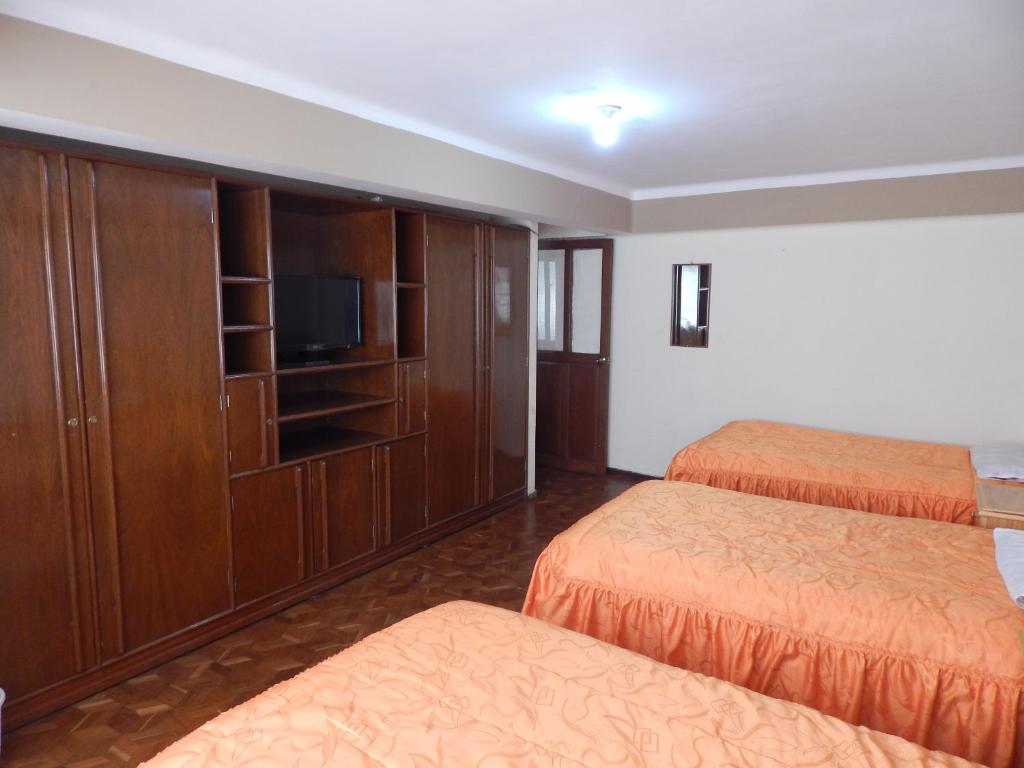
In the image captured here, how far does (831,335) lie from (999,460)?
139 centimetres

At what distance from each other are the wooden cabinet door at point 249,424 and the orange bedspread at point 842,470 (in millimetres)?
2259

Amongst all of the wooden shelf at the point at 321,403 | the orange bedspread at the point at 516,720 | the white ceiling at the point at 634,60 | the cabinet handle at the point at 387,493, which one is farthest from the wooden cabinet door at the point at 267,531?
the white ceiling at the point at 634,60

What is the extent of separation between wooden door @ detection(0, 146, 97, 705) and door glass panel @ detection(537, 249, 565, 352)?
3880mm

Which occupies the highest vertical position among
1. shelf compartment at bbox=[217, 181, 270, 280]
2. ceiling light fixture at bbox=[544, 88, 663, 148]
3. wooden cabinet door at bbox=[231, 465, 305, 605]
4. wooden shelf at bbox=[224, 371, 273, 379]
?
ceiling light fixture at bbox=[544, 88, 663, 148]

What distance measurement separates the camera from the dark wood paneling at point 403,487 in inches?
144

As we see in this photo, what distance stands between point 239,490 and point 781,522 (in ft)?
7.53

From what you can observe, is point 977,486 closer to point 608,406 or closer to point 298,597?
point 608,406

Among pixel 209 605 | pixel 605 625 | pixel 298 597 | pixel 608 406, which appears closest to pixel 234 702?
pixel 209 605

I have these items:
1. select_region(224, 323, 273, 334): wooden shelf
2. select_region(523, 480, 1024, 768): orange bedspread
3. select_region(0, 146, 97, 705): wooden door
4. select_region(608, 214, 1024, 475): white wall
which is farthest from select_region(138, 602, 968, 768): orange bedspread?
select_region(608, 214, 1024, 475): white wall

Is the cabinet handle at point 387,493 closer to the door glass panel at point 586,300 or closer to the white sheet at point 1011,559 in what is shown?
the door glass panel at point 586,300

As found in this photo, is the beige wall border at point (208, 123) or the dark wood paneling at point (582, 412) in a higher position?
the beige wall border at point (208, 123)

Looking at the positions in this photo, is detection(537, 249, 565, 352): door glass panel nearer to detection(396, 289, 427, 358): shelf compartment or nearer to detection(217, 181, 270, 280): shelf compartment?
detection(396, 289, 427, 358): shelf compartment

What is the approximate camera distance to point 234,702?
2.43m

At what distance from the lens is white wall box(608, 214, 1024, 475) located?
4051mm
